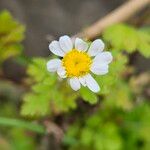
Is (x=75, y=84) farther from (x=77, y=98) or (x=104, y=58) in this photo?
(x=77, y=98)

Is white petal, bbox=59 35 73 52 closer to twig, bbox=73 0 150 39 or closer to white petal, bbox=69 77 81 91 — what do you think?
white petal, bbox=69 77 81 91

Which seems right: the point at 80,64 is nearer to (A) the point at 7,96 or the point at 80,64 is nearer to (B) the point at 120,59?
(B) the point at 120,59

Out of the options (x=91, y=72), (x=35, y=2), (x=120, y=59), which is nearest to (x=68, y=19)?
(x=35, y=2)

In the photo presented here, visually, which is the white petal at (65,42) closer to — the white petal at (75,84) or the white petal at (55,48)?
the white petal at (55,48)

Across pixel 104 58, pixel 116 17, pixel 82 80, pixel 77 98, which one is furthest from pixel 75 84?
pixel 116 17

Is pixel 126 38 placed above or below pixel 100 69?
above

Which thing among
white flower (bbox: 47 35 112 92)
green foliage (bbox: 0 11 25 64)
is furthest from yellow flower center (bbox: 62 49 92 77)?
green foliage (bbox: 0 11 25 64)
